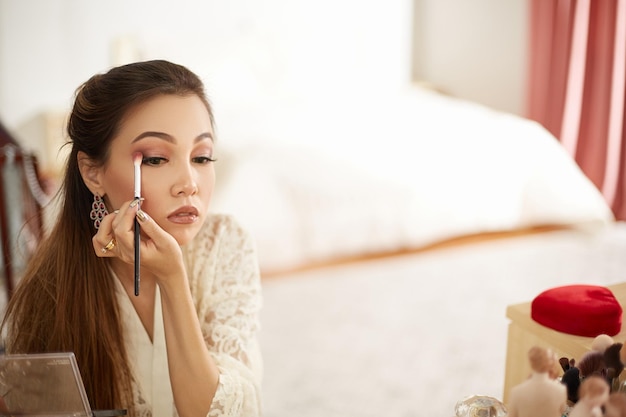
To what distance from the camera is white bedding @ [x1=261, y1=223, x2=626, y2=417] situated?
2.01m

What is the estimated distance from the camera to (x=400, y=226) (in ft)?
10.3

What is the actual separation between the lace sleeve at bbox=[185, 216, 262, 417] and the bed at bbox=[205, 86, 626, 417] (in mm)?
1085

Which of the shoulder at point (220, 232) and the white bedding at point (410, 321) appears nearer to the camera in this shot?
the shoulder at point (220, 232)

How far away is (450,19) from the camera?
434 centimetres

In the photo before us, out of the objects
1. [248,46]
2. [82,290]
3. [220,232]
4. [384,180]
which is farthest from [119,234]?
[248,46]

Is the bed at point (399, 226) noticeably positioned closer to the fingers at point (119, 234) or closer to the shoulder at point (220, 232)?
the shoulder at point (220, 232)

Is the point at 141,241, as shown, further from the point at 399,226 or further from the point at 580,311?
the point at 399,226

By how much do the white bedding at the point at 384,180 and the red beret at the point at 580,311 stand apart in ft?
6.58

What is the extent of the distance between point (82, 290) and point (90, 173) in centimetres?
20

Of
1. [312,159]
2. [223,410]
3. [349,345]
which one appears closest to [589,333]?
[223,410]

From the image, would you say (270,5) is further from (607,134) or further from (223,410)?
(223,410)

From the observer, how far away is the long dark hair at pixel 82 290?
1.00 meters

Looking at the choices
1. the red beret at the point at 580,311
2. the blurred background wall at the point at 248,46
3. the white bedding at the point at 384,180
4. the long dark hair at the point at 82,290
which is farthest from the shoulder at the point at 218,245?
the blurred background wall at the point at 248,46

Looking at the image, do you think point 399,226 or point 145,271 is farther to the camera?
point 399,226
